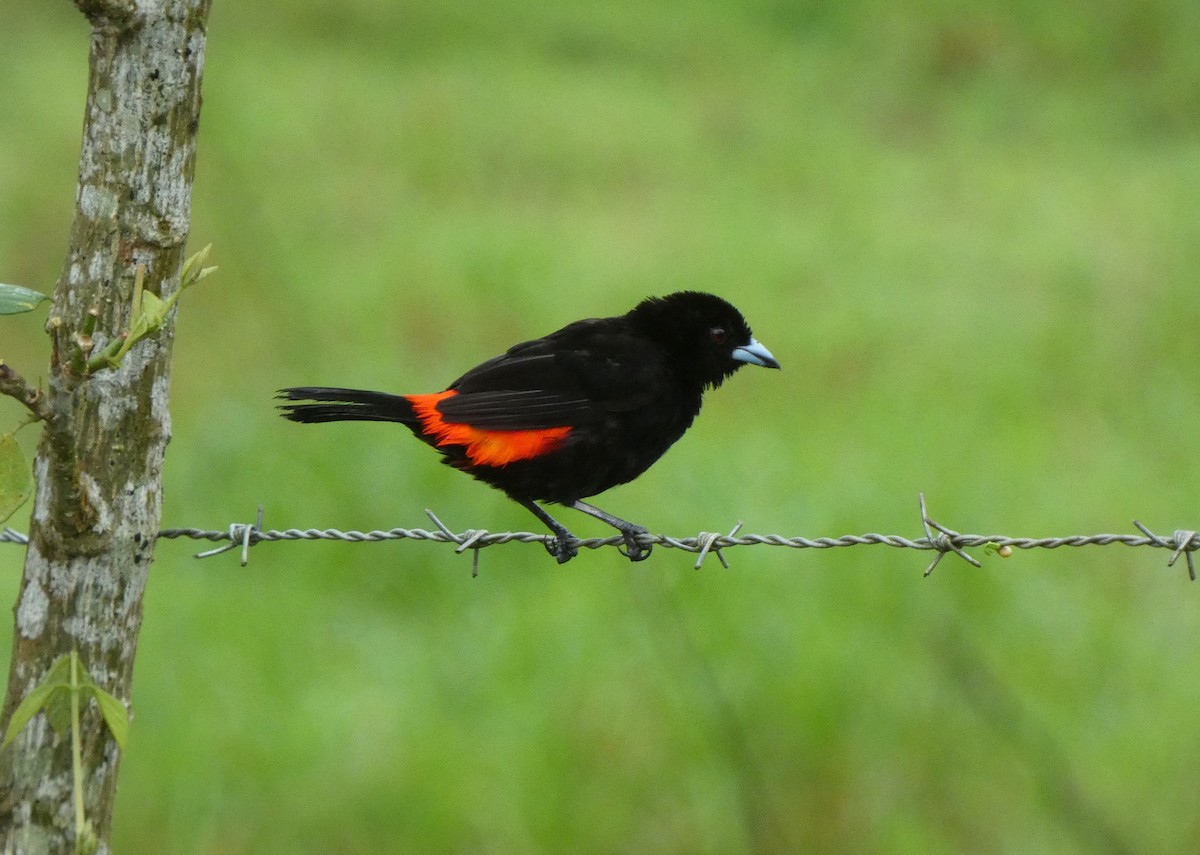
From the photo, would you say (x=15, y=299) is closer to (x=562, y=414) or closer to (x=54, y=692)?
(x=54, y=692)

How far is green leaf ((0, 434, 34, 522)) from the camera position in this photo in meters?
2.05

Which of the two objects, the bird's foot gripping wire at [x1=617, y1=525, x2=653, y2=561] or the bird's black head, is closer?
the bird's foot gripping wire at [x1=617, y1=525, x2=653, y2=561]

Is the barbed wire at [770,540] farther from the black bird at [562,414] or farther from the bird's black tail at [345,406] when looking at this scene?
the black bird at [562,414]

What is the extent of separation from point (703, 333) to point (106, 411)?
84.1 inches

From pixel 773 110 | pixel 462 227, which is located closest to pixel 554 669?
pixel 462 227

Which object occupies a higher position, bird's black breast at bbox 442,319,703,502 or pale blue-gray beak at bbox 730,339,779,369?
pale blue-gray beak at bbox 730,339,779,369

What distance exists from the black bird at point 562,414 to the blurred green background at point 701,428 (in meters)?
1.30

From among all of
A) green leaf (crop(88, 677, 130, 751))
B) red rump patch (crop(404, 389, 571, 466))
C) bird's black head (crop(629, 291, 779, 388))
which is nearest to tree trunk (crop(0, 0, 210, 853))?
green leaf (crop(88, 677, 130, 751))

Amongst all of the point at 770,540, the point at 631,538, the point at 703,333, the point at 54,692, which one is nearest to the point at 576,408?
the point at 631,538

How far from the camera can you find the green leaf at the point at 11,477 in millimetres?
2047

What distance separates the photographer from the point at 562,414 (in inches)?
144

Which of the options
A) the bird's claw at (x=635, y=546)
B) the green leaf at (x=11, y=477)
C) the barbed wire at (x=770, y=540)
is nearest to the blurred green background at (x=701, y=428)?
the bird's claw at (x=635, y=546)

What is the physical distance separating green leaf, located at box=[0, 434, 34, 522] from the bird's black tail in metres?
0.96

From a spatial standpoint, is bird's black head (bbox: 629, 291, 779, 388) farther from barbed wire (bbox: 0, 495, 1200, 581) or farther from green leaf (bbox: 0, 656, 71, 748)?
green leaf (bbox: 0, 656, 71, 748)
